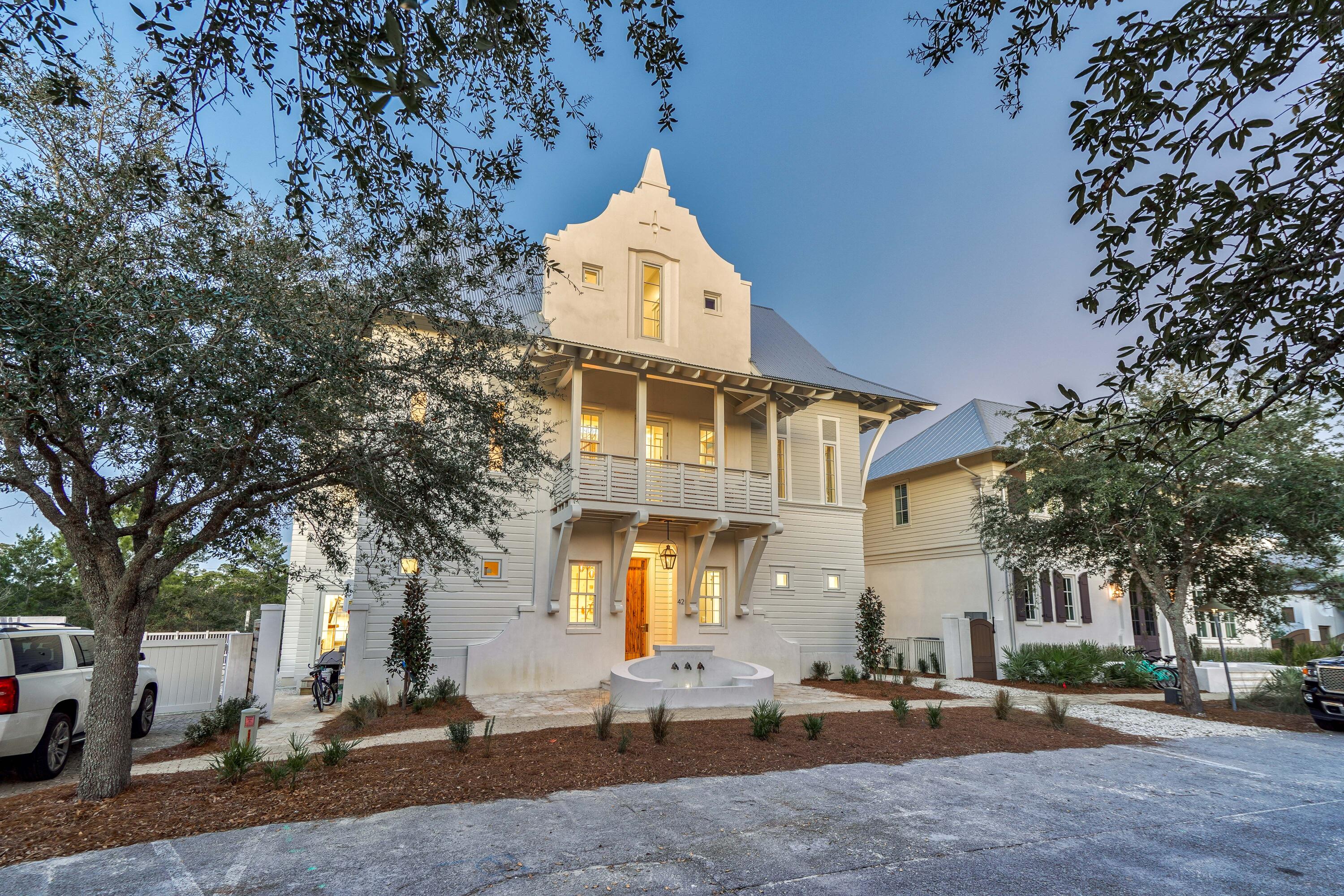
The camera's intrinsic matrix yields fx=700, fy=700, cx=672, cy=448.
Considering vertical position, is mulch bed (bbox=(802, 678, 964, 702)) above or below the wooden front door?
below

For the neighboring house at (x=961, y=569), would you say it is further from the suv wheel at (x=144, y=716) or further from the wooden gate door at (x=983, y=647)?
the suv wheel at (x=144, y=716)

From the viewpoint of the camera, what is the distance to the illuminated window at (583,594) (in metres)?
15.6

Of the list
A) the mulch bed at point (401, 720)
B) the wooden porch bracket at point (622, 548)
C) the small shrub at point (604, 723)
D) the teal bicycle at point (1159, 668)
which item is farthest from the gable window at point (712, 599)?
the teal bicycle at point (1159, 668)

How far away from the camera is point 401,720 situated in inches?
426

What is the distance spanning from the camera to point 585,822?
18.9ft

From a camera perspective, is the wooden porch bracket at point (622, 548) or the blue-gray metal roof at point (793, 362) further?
the blue-gray metal roof at point (793, 362)

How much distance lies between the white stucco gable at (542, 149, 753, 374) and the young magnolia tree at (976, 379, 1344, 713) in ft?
22.8

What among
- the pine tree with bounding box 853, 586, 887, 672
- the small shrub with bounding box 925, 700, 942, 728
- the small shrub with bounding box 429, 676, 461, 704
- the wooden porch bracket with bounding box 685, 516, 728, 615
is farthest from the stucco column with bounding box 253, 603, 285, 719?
the pine tree with bounding box 853, 586, 887, 672

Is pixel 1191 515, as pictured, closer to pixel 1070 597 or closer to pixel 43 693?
pixel 1070 597

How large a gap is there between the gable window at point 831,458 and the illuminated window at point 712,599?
4071 millimetres

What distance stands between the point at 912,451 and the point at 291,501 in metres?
20.2

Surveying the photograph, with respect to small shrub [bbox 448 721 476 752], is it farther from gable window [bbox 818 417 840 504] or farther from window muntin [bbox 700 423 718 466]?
gable window [bbox 818 417 840 504]

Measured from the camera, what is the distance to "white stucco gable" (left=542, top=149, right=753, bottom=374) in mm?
15719

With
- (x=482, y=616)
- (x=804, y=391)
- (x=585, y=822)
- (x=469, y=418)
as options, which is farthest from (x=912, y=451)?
(x=585, y=822)
